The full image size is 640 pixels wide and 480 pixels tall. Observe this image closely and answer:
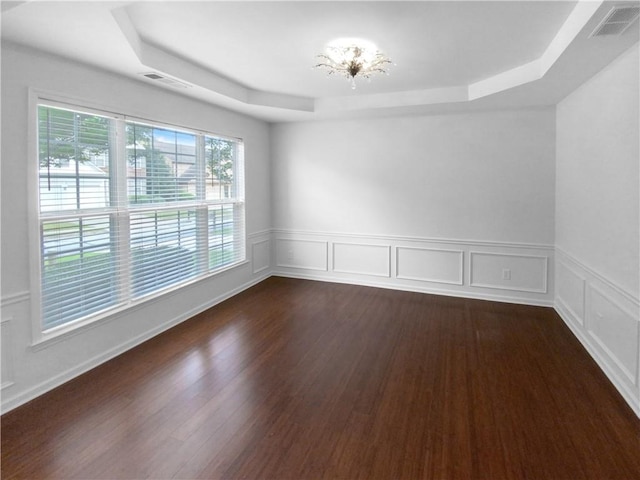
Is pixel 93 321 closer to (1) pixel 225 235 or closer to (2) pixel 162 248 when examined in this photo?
(2) pixel 162 248

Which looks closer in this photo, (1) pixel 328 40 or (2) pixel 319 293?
(1) pixel 328 40

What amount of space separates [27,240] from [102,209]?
652 mm

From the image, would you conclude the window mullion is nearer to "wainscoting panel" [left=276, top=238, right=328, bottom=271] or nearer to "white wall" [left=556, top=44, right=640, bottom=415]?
"wainscoting panel" [left=276, top=238, right=328, bottom=271]

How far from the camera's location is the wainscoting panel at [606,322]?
2498 millimetres

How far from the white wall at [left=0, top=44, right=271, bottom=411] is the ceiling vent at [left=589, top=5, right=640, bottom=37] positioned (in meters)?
3.66

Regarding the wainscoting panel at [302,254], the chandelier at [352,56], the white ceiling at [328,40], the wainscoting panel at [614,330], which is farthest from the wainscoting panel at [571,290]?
the wainscoting panel at [302,254]

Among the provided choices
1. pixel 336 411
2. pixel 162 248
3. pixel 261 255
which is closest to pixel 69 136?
pixel 162 248

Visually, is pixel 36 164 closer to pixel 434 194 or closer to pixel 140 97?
pixel 140 97

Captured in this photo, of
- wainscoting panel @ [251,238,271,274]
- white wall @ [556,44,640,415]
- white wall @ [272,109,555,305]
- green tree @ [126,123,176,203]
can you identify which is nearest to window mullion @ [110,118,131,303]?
green tree @ [126,123,176,203]

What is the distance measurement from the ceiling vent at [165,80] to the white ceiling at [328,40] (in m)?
0.07

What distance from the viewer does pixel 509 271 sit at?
4.76m

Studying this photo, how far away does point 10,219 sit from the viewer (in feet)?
8.09

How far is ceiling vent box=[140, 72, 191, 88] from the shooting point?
3178 mm

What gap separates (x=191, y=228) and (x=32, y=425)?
2372 mm
